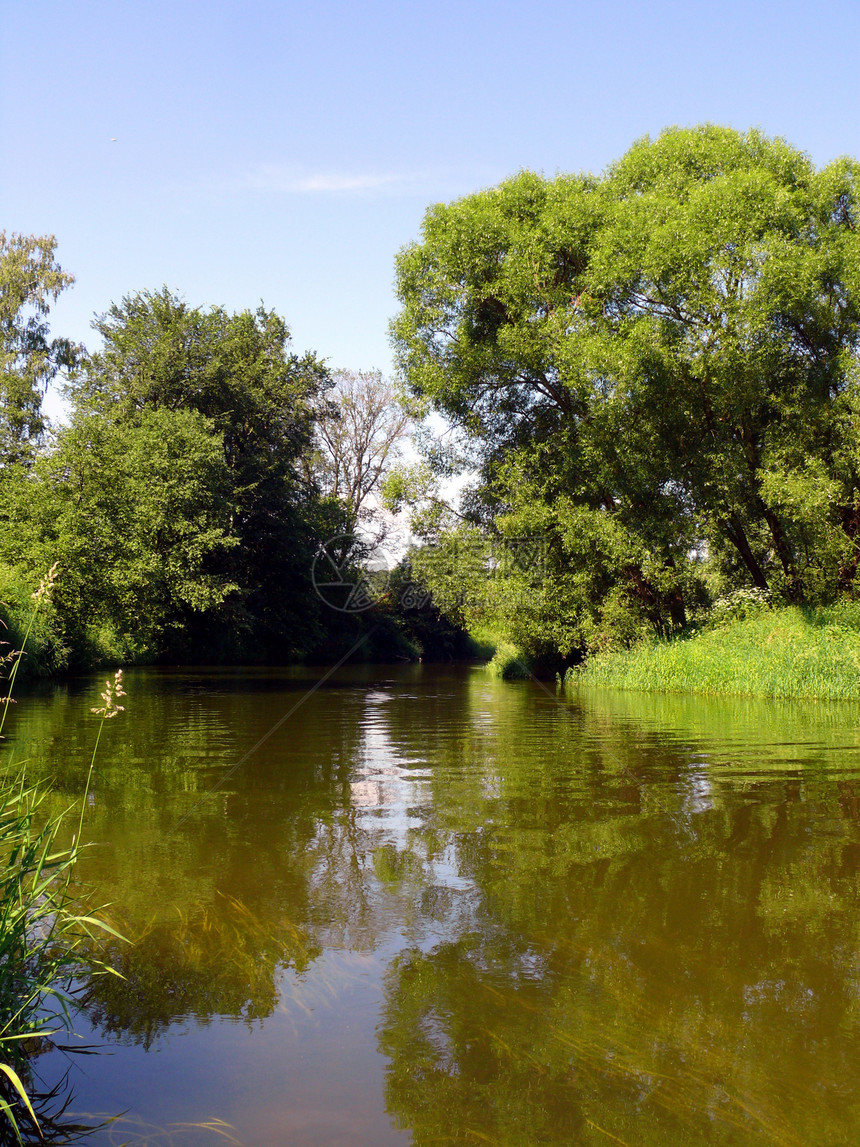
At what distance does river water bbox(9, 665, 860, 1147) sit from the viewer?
2947mm

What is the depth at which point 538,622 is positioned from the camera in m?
24.0

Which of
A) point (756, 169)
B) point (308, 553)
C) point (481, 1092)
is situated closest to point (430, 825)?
point (481, 1092)

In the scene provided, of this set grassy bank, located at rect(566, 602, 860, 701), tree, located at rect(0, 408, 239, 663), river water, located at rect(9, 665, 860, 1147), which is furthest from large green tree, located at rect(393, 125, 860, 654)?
river water, located at rect(9, 665, 860, 1147)

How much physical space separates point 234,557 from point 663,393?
22.4m

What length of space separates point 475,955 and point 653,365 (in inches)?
696

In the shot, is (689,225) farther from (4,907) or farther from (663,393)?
(4,907)

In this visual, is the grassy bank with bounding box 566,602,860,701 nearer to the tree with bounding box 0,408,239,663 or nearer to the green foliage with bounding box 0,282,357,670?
the green foliage with bounding box 0,282,357,670

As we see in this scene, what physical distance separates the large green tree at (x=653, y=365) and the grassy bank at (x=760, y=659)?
167cm

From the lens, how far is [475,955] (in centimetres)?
416

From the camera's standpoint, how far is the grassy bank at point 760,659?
16.1 metres

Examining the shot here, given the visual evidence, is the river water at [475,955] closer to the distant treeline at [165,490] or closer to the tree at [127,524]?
the distant treeline at [165,490]

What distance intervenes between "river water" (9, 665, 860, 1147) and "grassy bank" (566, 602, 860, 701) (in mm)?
7306
